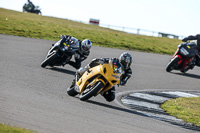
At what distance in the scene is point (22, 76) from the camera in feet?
37.3

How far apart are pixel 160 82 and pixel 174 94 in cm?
229

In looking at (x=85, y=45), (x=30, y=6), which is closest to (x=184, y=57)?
(x=85, y=45)

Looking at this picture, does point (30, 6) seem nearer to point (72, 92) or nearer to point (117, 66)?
point (72, 92)

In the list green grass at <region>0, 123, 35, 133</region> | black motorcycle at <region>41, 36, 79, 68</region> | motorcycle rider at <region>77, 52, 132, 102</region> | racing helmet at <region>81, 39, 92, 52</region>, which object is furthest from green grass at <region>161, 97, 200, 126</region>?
green grass at <region>0, 123, 35, 133</region>

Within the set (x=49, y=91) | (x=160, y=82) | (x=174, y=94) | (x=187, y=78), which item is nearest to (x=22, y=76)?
(x=49, y=91)

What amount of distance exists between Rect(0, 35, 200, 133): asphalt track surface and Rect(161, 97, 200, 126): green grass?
4.31 ft

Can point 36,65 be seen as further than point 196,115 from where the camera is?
Yes

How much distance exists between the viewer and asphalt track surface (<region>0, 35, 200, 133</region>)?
20.9 feet

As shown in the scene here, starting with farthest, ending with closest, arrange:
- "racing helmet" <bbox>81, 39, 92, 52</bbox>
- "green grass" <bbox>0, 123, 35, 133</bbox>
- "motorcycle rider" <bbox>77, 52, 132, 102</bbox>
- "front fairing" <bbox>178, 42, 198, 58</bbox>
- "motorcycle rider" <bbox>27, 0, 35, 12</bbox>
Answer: "motorcycle rider" <bbox>27, 0, 35, 12</bbox> < "front fairing" <bbox>178, 42, 198, 58</bbox> < "racing helmet" <bbox>81, 39, 92, 52</bbox> < "motorcycle rider" <bbox>77, 52, 132, 102</bbox> < "green grass" <bbox>0, 123, 35, 133</bbox>

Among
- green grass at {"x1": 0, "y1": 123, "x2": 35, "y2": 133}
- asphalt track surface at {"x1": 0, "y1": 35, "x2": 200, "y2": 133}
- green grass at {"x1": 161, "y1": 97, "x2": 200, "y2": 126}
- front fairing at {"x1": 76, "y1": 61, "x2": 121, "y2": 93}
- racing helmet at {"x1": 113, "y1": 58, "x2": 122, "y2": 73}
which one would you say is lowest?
green grass at {"x1": 161, "y1": 97, "x2": 200, "y2": 126}

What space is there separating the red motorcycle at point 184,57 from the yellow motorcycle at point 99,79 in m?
8.84

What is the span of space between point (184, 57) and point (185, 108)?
7110 mm

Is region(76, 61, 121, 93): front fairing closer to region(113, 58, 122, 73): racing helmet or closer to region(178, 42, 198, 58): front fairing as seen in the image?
region(113, 58, 122, 73): racing helmet

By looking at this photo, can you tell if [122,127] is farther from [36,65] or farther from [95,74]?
[36,65]
